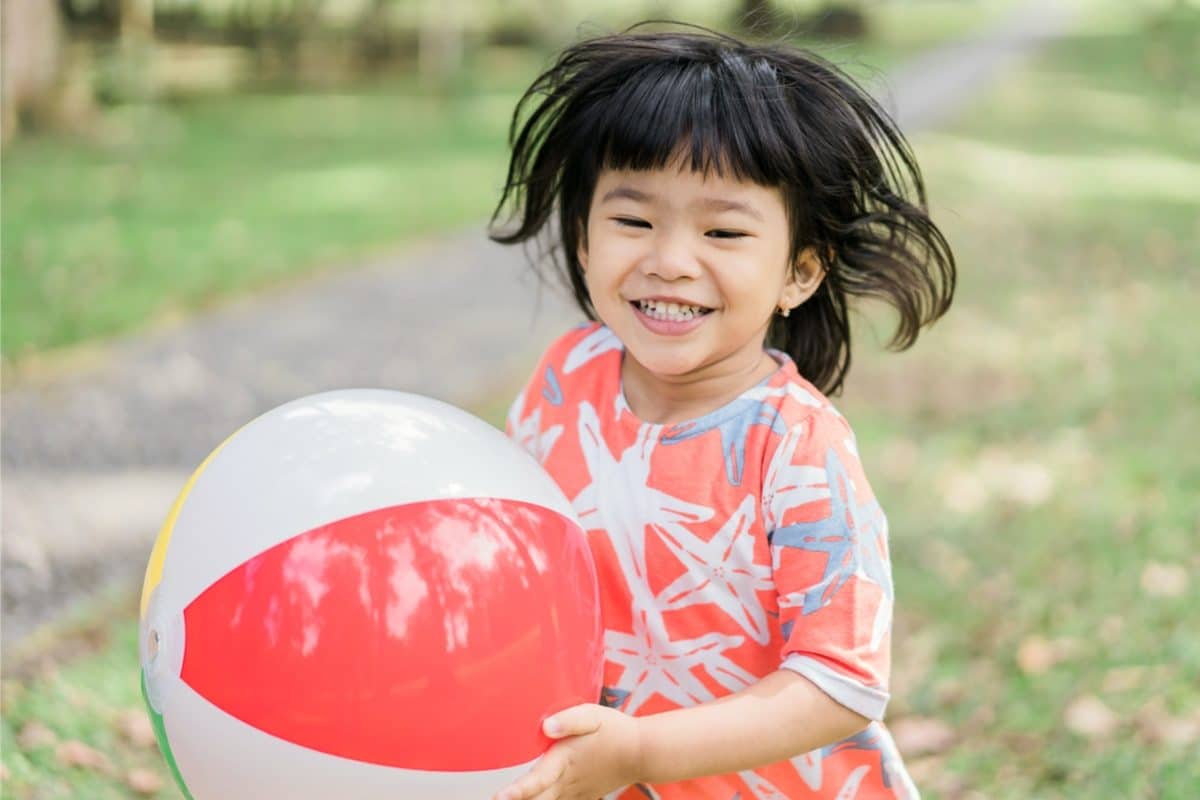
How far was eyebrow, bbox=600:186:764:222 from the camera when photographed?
198cm

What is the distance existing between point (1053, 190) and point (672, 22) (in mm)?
10244

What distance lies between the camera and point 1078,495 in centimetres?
491

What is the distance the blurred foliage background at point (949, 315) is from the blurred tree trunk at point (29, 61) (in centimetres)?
3

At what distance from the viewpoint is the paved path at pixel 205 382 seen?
4.25m

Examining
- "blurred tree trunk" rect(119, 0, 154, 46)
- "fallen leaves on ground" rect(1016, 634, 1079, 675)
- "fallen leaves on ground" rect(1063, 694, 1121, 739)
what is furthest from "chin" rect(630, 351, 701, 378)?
"blurred tree trunk" rect(119, 0, 154, 46)

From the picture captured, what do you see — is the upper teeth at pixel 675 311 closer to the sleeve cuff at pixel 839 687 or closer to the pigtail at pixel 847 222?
the pigtail at pixel 847 222

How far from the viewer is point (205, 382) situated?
5953mm

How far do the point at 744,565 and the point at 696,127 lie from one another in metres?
0.63

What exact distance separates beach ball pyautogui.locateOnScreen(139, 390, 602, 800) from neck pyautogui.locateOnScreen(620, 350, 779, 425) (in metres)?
0.29

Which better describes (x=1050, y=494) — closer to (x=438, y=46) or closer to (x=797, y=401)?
(x=797, y=401)

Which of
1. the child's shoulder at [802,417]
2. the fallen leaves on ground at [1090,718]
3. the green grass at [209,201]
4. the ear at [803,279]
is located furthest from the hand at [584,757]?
the green grass at [209,201]

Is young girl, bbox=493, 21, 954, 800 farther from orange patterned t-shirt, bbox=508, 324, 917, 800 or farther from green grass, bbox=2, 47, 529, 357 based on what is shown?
green grass, bbox=2, 47, 529, 357

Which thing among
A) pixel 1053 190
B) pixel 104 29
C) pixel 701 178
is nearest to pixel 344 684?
pixel 701 178

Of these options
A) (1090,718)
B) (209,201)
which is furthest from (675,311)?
(209,201)
